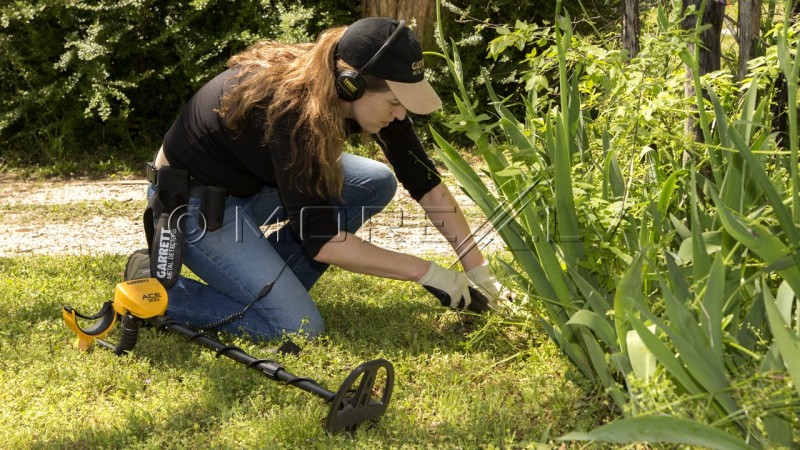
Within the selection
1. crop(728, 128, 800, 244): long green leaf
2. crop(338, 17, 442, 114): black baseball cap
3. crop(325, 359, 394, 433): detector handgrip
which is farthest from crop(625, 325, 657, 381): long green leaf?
crop(338, 17, 442, 114): black baseball cap

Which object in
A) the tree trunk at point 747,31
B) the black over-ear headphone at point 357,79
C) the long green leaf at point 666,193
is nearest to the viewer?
the long green leaf at point 666,193

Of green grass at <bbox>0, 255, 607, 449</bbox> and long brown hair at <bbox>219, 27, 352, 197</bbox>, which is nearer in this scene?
green grass at <bbox>0, 255, 607, 449</bbox>

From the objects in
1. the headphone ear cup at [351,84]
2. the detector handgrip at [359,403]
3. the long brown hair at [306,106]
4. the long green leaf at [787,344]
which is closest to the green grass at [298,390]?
the detector handgrip at [359,403]

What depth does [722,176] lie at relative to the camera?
2.62m

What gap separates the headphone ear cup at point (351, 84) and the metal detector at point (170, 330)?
3.01 ft

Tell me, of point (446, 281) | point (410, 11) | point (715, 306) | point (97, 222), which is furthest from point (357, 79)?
point (410, 11)

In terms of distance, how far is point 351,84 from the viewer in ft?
9.93

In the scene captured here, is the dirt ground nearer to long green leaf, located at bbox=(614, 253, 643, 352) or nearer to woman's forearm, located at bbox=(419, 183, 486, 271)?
woman's forearm, located at bbox=(419, 183, 486, 271)

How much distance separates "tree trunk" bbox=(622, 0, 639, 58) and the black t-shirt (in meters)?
1.15

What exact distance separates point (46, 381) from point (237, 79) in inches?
51.2

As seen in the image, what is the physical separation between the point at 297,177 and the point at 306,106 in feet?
0.82

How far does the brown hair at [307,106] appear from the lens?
10.1ft

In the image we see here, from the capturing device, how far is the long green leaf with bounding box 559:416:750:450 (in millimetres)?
1768

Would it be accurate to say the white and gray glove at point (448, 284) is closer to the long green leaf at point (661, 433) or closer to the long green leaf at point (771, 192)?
the long green leaf at point (771, 192)
